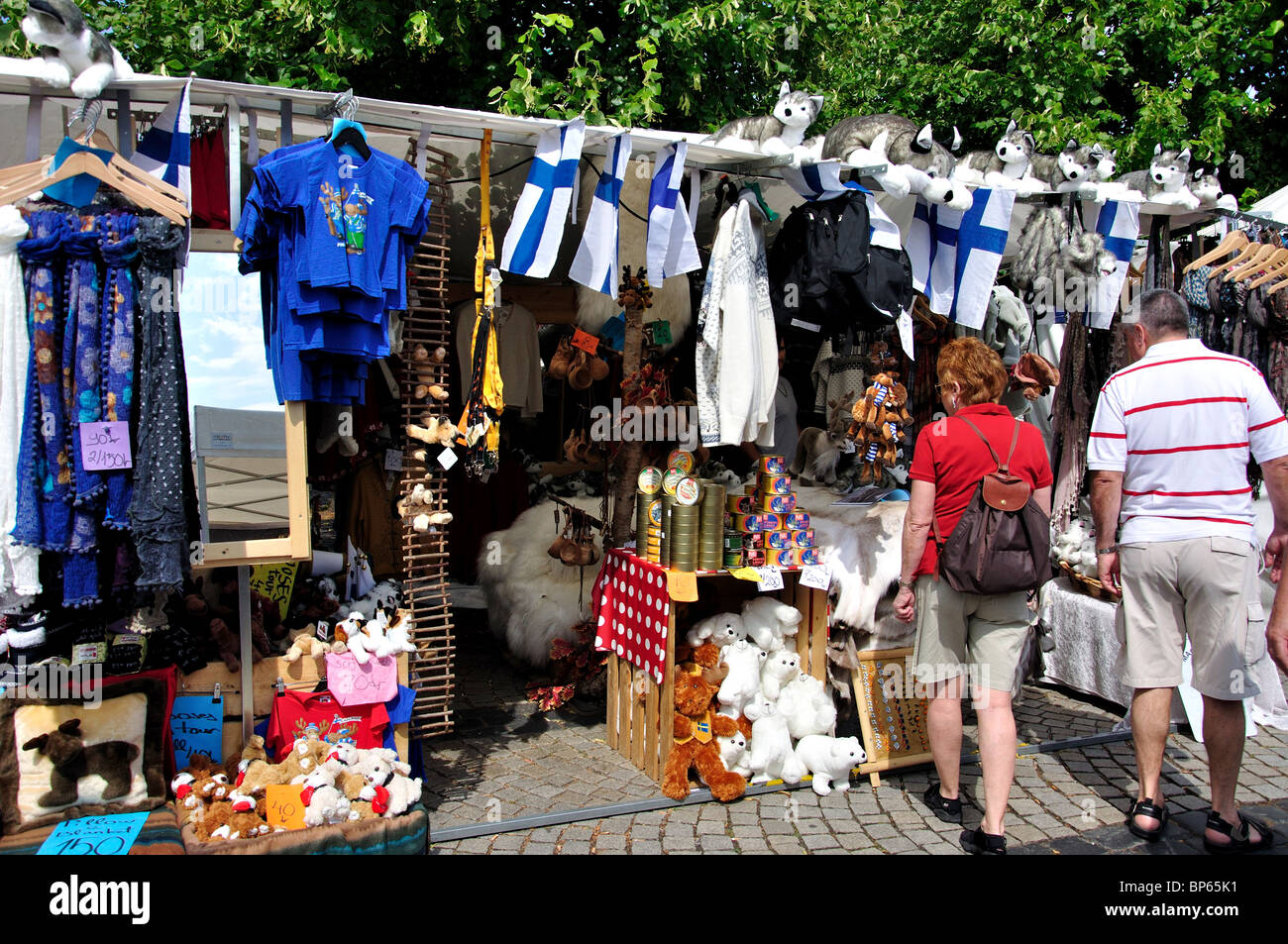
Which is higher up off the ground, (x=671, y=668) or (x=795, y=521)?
(x=795, y=521)

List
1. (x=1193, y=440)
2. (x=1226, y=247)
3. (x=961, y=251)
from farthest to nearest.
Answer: (x=1226, y=247) → (x=961, y=251) → (x=1193, y=440)

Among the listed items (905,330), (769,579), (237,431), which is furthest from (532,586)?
(905,330)

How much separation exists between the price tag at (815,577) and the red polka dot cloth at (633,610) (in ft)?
2.21

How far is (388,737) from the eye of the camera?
354 cm

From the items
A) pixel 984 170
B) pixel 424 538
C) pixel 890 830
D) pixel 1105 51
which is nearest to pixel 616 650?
pixel 424 538

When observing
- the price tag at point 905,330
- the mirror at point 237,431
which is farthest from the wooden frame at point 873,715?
the mirror at point 237,431

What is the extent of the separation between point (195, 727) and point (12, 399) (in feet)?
4.51

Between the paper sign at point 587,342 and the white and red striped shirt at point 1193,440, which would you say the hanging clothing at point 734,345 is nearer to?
the paper sign at point 587,342

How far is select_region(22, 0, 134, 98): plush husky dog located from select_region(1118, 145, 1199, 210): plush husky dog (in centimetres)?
500

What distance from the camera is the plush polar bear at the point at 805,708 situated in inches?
160

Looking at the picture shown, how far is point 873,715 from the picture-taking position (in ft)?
13.8

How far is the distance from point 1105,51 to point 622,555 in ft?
28.5

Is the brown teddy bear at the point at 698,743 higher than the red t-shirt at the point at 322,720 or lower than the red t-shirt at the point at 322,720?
lower

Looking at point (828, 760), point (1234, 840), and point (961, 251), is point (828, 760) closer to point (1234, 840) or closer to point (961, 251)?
point (1234, 840)
